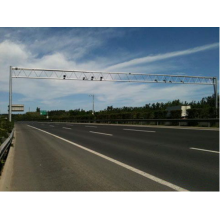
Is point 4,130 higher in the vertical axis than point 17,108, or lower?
lower

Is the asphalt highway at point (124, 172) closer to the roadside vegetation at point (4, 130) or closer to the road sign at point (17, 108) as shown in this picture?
the roadside vegetation at point (4, 130)

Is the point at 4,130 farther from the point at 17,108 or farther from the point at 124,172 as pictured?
the point at 17,108

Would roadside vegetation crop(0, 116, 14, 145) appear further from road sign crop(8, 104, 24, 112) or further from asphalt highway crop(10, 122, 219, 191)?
road sign crop(8, 104, 24, 112)

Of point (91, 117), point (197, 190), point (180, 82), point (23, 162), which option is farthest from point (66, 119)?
point (197, 190)

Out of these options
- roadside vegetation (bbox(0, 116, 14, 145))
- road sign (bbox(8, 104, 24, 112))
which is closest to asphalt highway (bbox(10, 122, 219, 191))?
roadside vegetation (bbox(0, 116, 14, 145))

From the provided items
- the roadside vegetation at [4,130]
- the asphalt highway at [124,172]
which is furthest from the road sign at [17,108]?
the asphalt highway at [124,172]

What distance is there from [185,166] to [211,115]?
17851 mm

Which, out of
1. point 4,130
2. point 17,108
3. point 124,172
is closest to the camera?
point 124,172

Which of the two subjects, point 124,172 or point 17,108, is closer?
point 124,172

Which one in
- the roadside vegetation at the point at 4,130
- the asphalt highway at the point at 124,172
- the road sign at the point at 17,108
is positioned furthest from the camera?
the road sign at the point at 17,108

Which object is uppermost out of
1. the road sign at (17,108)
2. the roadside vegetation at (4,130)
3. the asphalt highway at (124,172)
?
the road sign at (17,108)

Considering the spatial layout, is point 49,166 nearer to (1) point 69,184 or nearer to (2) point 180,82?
(1) point 69,184

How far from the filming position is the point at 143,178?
198 inches

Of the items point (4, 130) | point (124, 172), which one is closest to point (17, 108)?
point (4, 130)
